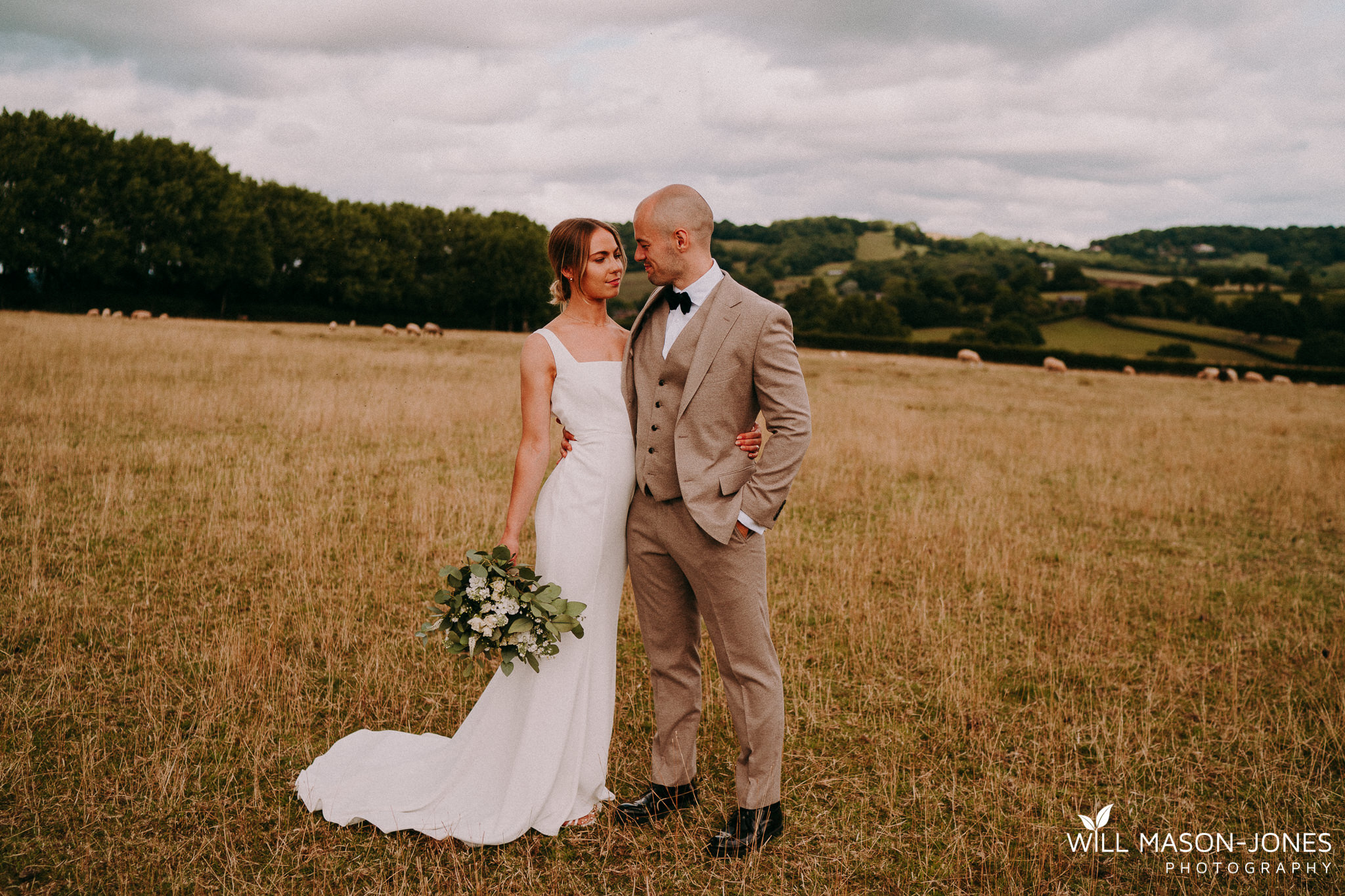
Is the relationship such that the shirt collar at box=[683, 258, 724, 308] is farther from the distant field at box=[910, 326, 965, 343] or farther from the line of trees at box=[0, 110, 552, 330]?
the distant field at box=[910, 326, 965, 343]

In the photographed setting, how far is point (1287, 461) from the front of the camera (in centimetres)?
1505

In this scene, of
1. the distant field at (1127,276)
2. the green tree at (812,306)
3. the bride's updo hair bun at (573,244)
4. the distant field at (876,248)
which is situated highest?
the distant field at (876,248)

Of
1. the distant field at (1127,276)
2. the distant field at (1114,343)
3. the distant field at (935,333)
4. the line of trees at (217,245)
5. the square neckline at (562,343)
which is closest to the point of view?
the square neckline at (562,343)

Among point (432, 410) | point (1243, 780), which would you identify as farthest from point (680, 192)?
point (432, 410)

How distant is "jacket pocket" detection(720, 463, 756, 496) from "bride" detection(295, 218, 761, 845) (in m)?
0.59

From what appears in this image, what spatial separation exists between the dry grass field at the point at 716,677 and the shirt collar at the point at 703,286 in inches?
98.7

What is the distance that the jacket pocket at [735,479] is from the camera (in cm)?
328

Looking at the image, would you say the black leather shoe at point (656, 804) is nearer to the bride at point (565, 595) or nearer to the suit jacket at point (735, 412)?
the bride at point (565, 595)

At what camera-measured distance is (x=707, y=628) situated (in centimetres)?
359

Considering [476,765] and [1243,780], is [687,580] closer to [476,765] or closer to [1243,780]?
[476,765]

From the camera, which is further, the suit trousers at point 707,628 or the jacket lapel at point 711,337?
the suit trousers at point 707,628

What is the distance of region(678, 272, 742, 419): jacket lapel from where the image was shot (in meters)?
3.26

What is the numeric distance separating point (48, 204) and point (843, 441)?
180 ft

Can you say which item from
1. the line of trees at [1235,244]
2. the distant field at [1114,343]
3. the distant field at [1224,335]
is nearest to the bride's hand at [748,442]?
the distant field at [1114,343]
